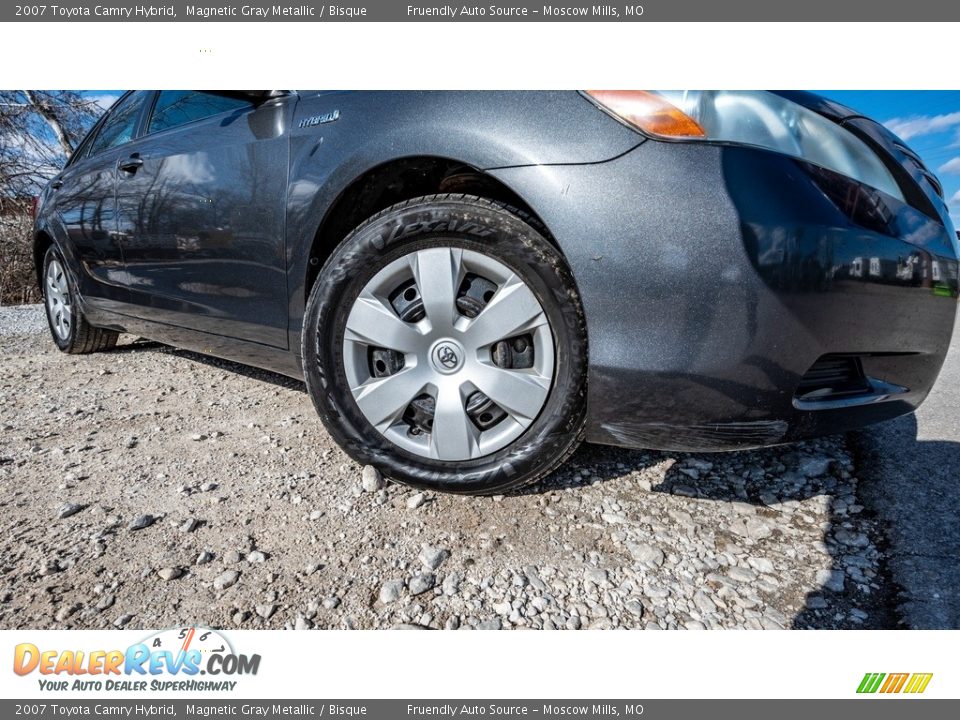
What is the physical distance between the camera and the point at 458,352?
147 centimetres

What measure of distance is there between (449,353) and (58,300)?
136 inches

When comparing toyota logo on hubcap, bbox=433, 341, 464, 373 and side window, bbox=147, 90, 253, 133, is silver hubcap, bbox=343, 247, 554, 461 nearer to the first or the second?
toyota logo on hubcap, bbox=433, 341, 464, 373

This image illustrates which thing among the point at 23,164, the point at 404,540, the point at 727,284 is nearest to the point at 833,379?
the point at 727,284

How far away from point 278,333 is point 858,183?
1822 millimetres

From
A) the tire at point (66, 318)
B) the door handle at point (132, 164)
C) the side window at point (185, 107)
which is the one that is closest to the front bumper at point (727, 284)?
the side window at point (185, 107)

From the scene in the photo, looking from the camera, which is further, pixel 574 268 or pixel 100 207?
pixel 100 207

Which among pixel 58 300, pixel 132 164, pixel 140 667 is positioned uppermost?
pixel 132 164

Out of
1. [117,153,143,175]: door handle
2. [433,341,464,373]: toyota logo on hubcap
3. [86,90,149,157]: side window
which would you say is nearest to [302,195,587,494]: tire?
[433,341,464,373]: toyota logo on hubcap

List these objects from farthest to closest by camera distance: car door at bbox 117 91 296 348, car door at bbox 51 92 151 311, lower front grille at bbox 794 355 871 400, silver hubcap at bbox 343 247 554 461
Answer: car door at bbox 51 92 151 311 → car door at bbox 117 91 296 348 → silver hubcap at bbox 343 247 554 461 → lower front grille at bbox 794 355 871 400

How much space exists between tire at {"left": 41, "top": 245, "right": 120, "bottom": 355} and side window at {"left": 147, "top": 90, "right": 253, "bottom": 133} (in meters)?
1.37

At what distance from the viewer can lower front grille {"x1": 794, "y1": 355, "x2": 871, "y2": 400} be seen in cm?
129

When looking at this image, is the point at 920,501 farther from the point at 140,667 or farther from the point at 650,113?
the point at 140,667

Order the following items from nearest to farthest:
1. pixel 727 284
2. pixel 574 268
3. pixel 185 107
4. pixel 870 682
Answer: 1. pixel 870 682
2. pixel 727 284
3. pixel 574 268
4. pixel 185 107

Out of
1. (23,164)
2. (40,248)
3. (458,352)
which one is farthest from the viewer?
(23,164)
